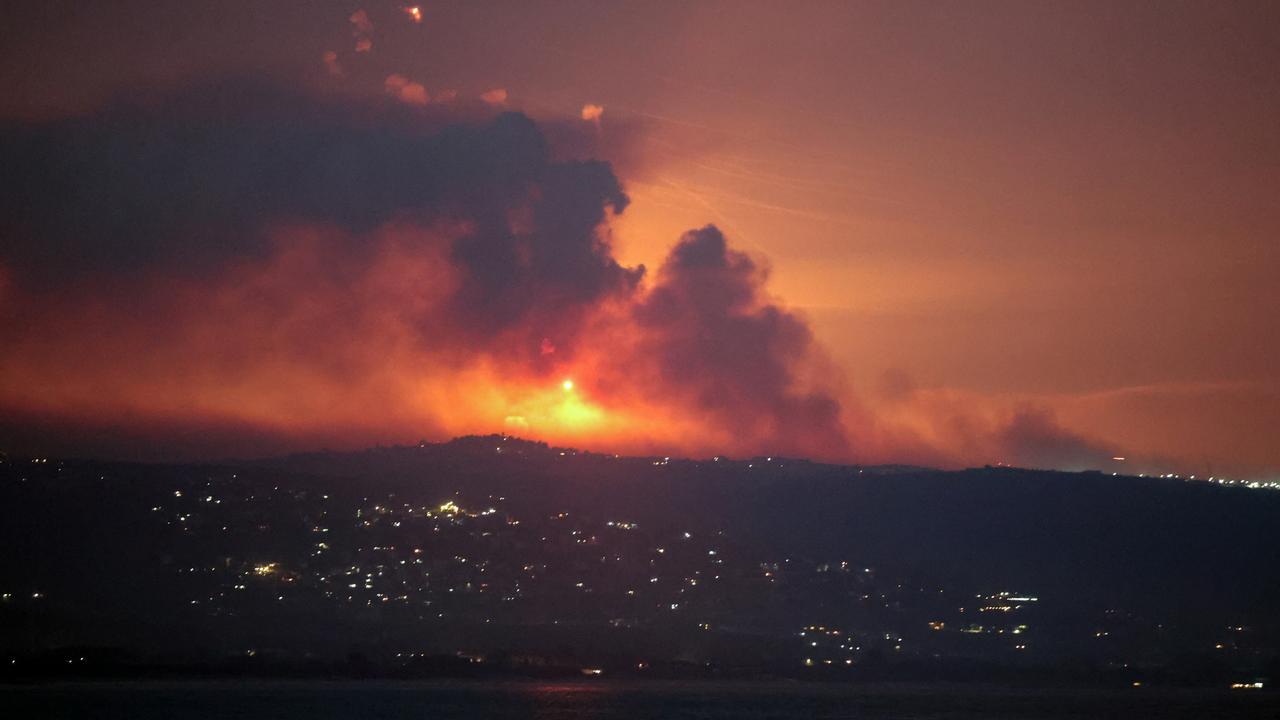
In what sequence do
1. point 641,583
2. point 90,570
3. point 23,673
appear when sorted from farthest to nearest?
point 641,583 → point 90,570 → point 23,673

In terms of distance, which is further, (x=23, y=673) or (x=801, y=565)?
(x=801, y=565)

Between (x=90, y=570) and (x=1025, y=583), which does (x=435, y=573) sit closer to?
(x=90, y=570)

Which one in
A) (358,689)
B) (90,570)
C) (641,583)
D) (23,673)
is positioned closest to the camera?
(23,673)

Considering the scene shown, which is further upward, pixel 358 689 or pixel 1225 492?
pixel 1225 492

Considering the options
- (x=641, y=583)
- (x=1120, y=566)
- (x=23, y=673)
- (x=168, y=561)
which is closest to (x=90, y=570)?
(x=168, y=561)

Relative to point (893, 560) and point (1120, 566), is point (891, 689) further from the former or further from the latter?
point (1120, 566)

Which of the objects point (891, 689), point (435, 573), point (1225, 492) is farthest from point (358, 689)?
point (1225, 492)
